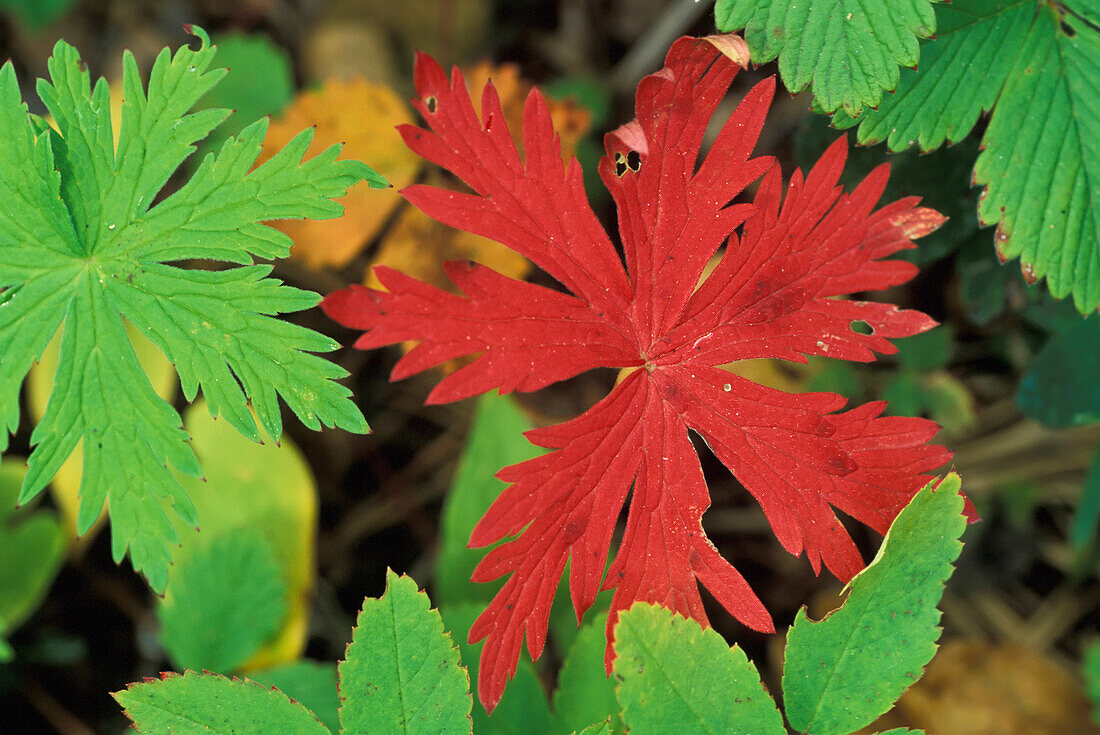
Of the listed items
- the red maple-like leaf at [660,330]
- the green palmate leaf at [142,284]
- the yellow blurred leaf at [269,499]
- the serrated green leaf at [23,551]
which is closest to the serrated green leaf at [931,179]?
the red maple-like leaf at [660,330]

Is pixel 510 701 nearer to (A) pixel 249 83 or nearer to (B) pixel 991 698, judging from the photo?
(B) pixel 991 698

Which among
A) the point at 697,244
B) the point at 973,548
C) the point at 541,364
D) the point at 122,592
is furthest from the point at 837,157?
the point at 122,592

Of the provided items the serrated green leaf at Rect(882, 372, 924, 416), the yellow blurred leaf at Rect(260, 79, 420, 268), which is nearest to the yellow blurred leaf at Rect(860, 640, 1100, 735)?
the serrated green leaf at Rect(882, 372, 924, 416)

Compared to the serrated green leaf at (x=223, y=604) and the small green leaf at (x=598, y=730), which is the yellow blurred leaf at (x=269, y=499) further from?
the small green leaf at (x=598, y=730)

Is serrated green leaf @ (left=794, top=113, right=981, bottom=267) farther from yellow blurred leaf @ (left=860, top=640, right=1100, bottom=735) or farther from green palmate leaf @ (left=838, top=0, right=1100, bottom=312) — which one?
yellow blurred leaf @ (left=860, top=640, right=1100, bottom=735)

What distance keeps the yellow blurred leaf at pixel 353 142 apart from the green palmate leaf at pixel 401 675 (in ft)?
3.17

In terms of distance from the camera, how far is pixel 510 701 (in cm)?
123

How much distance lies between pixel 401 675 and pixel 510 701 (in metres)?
0.39

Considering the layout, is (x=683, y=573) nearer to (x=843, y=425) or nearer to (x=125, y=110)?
(x=843, y=425)

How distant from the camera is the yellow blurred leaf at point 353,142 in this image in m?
1.65

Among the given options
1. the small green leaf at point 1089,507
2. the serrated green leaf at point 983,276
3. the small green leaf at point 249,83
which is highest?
the small green leaf at point 249,83

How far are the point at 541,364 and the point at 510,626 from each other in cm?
31

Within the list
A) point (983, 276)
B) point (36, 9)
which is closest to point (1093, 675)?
point (983, 276)

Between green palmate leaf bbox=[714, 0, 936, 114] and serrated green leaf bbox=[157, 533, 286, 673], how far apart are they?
4.09 feet
